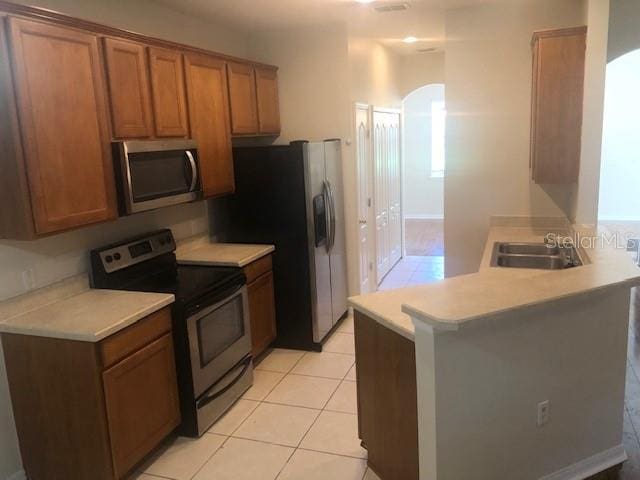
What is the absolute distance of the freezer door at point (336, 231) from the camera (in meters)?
4.34

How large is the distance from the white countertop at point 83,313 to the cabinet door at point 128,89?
2.96 ft

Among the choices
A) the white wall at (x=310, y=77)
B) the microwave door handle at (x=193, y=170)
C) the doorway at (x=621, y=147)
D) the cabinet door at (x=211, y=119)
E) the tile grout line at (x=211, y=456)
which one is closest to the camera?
the tile grout line at (x=211, y=456)

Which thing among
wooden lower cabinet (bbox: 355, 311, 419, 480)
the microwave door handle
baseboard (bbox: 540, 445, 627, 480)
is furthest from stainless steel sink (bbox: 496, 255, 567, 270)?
the microwave door handle

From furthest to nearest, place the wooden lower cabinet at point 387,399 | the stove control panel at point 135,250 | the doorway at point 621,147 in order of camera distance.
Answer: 1. the doorway at point 621,147
2. the stove control panel at point 135,250
3. the wooden lower cabinet at point 387,399

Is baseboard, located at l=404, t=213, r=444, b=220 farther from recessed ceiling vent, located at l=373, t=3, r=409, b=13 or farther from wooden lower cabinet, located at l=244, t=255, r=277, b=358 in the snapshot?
wooden lower cabinet, located at l=244, t=255, r=277, b=358

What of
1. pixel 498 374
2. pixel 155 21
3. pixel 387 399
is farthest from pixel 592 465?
pixel 155 21

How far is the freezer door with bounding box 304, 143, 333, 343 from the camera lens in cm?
398

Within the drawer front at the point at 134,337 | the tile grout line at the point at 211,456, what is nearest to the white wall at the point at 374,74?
the drawer front at the point at 134,337

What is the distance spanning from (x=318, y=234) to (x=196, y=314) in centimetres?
147

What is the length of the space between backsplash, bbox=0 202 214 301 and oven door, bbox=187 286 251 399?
2.48ft

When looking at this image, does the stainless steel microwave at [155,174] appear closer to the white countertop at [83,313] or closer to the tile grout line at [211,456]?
the white countertop at [83,313]

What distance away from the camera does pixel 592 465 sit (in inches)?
94.4

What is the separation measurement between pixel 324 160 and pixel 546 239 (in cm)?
181

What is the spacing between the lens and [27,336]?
2449 mm
